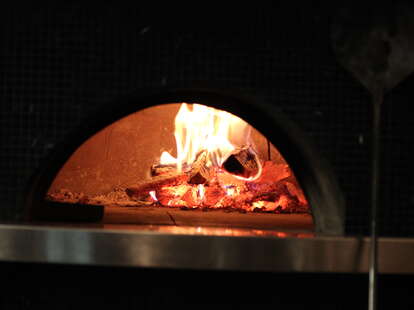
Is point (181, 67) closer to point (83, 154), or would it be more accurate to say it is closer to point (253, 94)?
point (253, 94)

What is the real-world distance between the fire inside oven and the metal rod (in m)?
1.00

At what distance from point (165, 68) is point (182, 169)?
3.35 ft

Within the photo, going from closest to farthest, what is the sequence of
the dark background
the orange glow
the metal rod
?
the metal rod < the dark background < the orange glow

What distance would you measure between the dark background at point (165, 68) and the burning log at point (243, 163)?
0.91 m

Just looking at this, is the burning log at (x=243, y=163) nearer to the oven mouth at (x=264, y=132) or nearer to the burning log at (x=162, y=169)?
the burning log at (x=162, y=169)

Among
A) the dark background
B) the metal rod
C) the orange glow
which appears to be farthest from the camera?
the orange glow

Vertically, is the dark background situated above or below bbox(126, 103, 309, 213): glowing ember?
above

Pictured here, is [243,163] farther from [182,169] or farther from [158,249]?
[158,249]

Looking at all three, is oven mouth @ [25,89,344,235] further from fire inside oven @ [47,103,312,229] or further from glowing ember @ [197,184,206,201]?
glowing ember @ [197,184,206,201]

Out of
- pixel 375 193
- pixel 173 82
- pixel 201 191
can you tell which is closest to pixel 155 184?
pixel 201 191

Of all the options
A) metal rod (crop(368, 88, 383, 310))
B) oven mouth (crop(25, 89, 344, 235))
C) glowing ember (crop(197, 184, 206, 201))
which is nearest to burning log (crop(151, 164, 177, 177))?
glowing ember (crop(197, 184, 206, 201))

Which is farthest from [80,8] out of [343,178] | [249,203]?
[249,203]

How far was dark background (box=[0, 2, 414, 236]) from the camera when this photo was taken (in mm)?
1439

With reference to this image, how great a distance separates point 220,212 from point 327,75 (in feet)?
3.35
